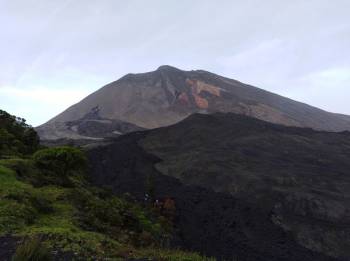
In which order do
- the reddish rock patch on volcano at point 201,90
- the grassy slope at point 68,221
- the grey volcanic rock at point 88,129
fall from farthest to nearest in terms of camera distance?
1. the reddish rock patch on volcano at point 201,90
2. the grey volcanic rock at point 88,129
3. the grassy slope at point 68,221

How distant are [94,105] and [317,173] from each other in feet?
238

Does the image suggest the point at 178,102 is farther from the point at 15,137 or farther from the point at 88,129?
the point at 15,137

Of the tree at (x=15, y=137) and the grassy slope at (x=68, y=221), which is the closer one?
the grassy slope at (x=68, y=221)

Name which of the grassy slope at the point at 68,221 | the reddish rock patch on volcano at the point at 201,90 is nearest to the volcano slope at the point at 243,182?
the grassy slope at the point at 68,221

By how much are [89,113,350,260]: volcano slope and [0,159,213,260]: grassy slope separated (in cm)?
675

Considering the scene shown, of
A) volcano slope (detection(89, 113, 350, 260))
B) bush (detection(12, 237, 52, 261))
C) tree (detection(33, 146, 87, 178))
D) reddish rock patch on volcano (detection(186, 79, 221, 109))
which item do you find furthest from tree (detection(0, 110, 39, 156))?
reddish rock patch on volcano (detection(186, 79, 221, 109))

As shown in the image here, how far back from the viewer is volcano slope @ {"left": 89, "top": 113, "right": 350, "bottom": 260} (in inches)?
962

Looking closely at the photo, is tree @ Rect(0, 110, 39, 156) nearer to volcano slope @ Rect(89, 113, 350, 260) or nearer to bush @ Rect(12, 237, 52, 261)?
volcano slope @ Rect(89, 113, 350, 260)

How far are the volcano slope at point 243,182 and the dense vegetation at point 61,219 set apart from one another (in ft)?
20.7

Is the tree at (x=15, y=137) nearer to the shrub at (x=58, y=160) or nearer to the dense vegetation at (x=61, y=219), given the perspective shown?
the dense vegetation at (x=61, y=219)

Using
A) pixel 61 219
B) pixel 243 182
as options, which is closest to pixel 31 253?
pixel 61 219

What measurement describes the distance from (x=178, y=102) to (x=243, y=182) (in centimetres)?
6088

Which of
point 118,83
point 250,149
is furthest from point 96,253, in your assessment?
point 118,83

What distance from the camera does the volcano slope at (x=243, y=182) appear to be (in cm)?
2444
